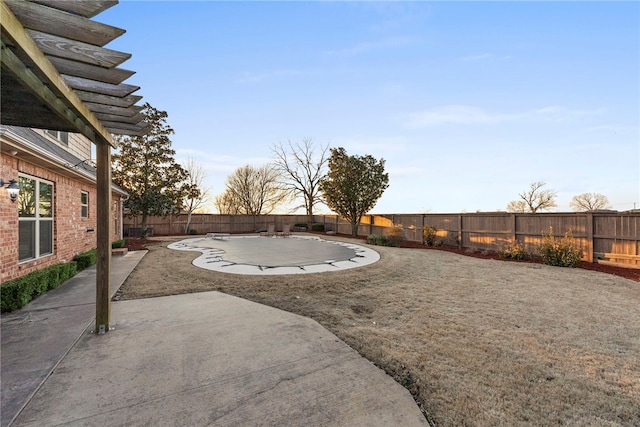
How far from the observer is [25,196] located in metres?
4.81

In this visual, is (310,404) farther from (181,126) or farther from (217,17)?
(181,126)

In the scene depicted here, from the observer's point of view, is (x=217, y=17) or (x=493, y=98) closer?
(x=217, y=17)

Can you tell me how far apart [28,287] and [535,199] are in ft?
115

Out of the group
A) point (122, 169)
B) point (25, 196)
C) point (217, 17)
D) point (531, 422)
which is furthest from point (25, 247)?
point (122, 169)

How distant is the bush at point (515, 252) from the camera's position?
853 cm

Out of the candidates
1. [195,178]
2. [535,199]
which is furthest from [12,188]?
[535,199]

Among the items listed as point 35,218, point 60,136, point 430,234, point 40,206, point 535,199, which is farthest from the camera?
point 535,199

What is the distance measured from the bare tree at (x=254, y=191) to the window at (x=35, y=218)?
2104 cm

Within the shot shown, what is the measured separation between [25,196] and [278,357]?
562 cm

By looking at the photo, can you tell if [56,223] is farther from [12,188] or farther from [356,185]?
[356,185]

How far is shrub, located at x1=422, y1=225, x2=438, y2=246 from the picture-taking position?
12156 millimetres

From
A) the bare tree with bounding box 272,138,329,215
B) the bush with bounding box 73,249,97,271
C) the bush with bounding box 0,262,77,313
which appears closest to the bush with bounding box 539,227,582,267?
the bush with bounding box 0,262,77,313

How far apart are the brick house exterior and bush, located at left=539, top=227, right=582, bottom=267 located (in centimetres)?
1150

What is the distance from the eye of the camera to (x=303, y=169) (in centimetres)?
2648
